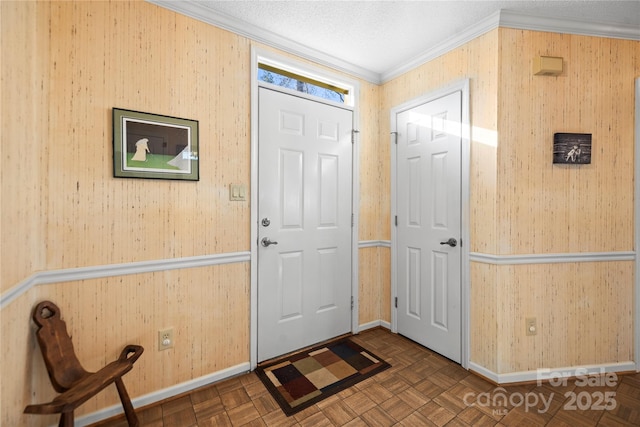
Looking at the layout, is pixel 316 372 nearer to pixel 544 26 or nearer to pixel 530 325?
pixel 530 325

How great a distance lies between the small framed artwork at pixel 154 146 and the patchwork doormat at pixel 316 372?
1.52m

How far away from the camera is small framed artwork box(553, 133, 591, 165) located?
200 cm

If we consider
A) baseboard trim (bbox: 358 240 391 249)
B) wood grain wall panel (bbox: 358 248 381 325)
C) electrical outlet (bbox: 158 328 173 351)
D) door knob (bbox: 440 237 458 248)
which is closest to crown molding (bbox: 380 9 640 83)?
door knob (bbox: 440 237 458 248)

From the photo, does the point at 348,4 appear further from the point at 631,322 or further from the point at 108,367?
the point at 631,322

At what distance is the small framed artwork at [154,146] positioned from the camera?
5.38ft

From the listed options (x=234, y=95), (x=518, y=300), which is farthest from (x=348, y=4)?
(x=518, y=300)

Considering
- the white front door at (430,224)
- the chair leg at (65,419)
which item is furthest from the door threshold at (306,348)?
the chair leg at (65,419)

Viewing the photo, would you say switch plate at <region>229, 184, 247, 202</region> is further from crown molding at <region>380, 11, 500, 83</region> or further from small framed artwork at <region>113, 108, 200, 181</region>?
crown molding at <region>380, 11, 500, 83</region>

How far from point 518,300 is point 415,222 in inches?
37.4

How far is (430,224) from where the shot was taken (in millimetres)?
2441

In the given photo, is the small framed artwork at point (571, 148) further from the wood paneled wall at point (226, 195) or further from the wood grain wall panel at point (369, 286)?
the wood grain wall panel at point (369, 286)

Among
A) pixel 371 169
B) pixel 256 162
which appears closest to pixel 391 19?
pixel 371 169

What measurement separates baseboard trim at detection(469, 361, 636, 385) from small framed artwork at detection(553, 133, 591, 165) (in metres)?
1.50

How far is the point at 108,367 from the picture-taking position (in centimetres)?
147
